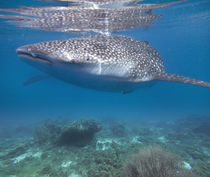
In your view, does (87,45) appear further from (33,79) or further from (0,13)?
(0,13)

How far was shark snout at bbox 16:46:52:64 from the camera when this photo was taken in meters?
3.05

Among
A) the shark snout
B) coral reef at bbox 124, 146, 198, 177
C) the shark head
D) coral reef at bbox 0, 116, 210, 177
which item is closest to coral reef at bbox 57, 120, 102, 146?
coral reef at bbox 0, 116, 210, 177

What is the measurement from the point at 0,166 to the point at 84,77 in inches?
265

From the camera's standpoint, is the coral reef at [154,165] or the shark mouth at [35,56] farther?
the coral reef at [154,165]

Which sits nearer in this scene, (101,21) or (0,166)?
(0,166)

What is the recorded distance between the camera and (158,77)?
193 inches

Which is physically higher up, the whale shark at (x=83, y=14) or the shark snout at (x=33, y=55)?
the whale shark at (x=83, y=14)

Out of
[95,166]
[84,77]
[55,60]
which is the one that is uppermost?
[55,60]

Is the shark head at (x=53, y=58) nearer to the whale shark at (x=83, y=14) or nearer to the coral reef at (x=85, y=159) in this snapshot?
the coral reef at (x=85, y=159)

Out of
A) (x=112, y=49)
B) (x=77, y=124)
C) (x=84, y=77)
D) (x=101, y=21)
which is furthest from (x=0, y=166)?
(x=101, y=21)

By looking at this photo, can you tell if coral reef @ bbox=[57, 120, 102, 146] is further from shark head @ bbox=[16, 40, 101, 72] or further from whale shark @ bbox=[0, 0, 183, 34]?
whale shark @ bbox=[0, 0, 183, 34]

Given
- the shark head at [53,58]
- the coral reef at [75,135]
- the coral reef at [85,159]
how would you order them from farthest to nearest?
the coral reef at [75,135], the coral reef at [85,159], the shark head at [53,58]

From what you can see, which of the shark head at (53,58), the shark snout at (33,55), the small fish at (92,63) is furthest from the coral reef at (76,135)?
the shark snout at (33,55)

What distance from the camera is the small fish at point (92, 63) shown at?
3.12m
